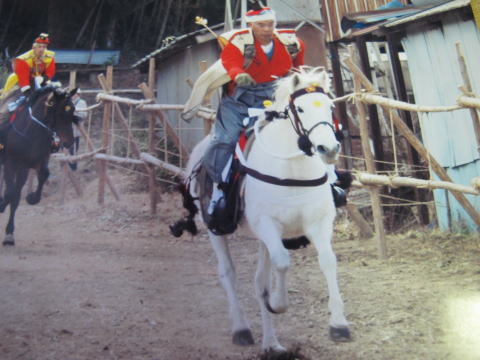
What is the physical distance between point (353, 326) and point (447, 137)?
434 cm

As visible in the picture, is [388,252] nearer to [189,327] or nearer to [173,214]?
[189,327]

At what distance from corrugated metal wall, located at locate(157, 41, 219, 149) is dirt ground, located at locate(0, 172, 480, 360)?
5127 millimetres

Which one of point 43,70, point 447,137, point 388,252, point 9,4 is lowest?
point 388,252

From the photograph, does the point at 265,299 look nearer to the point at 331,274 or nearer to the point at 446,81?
the point at 331,274

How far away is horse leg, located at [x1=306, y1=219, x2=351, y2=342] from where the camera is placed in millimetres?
4578

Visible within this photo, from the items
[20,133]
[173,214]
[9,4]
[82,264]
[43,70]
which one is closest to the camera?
[82,264]

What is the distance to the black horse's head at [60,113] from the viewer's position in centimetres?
1072

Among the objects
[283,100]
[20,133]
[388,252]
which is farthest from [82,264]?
[283,100]

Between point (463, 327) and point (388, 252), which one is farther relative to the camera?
point (388, 252)

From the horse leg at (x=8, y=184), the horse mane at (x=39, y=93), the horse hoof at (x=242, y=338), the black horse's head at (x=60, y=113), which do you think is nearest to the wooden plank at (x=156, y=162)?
the black horse's head at (x=60, y=113)

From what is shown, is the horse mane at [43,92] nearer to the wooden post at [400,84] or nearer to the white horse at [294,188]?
the wooden post at [400,84]

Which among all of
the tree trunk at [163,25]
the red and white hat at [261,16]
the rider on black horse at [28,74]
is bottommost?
the red and white hat at [261,16]

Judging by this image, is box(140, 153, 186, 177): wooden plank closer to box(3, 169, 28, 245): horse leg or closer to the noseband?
box(3, 169, 28, 245): horse leg

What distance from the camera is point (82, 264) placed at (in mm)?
8781
